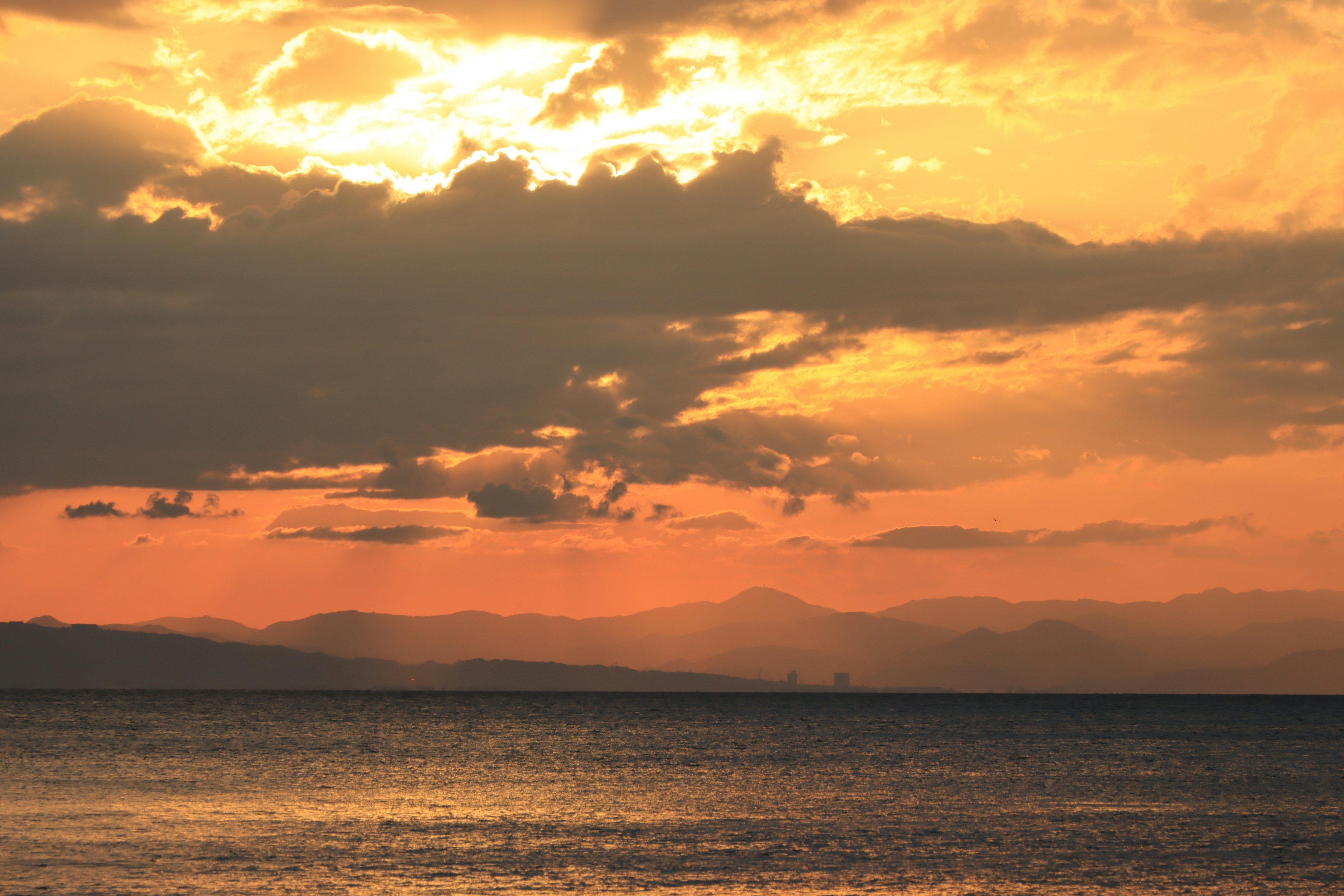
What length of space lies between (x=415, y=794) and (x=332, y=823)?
58.4 ft

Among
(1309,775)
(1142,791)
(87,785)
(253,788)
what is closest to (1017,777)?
(1142,791)

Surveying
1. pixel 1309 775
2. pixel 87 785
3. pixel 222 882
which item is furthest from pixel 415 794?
pixel 1309 775

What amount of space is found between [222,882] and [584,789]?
4417 centimetres

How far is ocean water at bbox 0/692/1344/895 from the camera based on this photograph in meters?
50.2

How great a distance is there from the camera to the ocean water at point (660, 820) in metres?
50.2

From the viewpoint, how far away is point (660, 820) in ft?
230

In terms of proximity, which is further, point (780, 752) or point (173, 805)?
point (780, 752)

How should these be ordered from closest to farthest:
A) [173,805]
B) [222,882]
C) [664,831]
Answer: [222,882], [664,831], [173,805]

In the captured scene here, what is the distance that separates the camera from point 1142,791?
92.7 metres

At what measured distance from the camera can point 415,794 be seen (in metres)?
84.2

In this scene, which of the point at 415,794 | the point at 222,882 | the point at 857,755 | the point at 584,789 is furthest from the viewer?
the point at 857,755

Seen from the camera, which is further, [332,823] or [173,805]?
[173,805]

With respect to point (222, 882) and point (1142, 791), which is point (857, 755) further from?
point (222, 882)

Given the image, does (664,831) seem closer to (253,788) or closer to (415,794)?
(415,794)
